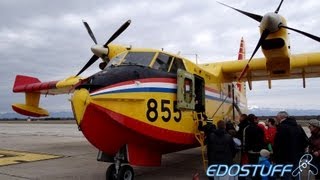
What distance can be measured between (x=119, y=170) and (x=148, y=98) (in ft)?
5.84

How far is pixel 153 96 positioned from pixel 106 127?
140 cm

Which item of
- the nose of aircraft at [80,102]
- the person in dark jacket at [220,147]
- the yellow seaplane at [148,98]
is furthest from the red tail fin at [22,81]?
the person in dark jacket at [220,147]

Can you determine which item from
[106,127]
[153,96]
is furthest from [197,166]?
[106,127]

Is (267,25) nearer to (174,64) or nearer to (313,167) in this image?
(174,64)

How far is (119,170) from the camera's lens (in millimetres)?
7984

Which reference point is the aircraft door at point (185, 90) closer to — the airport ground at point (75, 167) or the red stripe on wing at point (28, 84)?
the airport ground at point (75, 167)

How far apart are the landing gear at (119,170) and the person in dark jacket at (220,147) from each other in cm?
206

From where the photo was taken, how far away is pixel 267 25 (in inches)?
374

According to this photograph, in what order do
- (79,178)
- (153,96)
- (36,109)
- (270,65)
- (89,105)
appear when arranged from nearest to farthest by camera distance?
(89,105)
(153,96)
(79,178)
(270,65)
(36,109)

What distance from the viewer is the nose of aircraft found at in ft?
23.3

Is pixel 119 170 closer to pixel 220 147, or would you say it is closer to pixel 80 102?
pixel 80 102

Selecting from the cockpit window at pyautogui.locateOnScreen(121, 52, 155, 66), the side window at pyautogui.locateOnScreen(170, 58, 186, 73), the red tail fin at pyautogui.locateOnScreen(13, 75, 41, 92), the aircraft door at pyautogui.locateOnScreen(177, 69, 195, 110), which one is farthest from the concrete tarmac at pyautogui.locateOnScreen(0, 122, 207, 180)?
the red tail fin at pyautogui.locateOnScreen(13, 75, 41, 92)

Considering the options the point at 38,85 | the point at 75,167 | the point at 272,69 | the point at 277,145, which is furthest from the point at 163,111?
the point at 38,85

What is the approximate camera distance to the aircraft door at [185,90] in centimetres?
895
